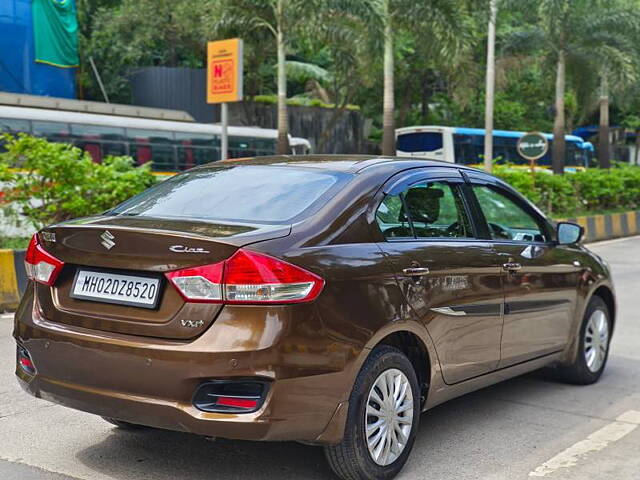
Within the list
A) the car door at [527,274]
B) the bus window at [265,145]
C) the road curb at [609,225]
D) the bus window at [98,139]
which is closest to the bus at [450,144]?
the bus window at [265,145]

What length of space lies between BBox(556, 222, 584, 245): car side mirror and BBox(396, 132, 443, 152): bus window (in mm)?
26188

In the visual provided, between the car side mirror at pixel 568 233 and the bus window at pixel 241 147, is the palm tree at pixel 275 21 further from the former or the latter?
the car side mirror at pixel 568 233

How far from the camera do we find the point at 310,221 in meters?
3.72

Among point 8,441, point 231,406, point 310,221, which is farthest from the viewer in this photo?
point 8,441

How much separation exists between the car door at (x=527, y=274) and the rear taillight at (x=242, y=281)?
1.81m

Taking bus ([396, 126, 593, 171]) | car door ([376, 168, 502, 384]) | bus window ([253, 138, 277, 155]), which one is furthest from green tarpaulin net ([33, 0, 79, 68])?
car door ([376, 168, 502, 384])

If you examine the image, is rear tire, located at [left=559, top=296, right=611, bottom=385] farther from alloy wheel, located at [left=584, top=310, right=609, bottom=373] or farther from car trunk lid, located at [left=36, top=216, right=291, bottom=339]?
car trunk lid, located at [left=36, top=216, right=291, bottom=339]

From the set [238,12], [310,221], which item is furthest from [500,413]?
[238,12]

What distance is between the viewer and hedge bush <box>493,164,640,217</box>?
60.9ft

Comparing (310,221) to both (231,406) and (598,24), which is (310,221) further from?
(598,24)

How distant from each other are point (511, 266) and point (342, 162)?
4.01ft

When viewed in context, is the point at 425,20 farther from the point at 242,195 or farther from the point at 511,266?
the point at 242,195

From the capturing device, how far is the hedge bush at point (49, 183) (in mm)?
9805

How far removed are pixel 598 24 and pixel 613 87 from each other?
190cm
